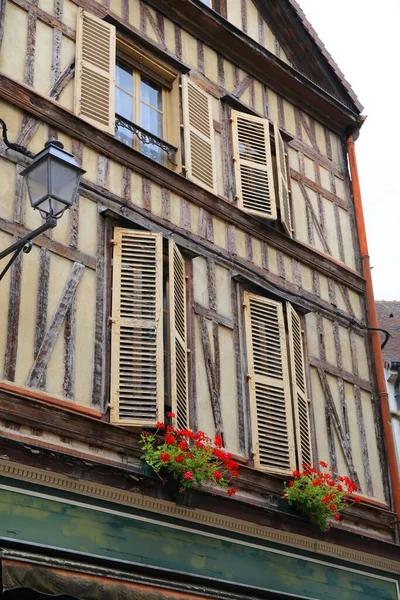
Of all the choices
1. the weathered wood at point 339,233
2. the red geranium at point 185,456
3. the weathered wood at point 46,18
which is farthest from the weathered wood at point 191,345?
the weathered wood at point 339,233

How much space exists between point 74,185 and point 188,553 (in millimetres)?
3546

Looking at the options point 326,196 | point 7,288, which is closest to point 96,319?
point 7,288

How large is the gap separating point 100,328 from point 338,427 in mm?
3477

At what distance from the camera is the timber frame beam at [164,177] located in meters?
9.24

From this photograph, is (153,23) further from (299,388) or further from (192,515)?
(192,515)

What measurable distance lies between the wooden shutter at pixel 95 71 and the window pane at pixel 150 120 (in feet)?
2.22

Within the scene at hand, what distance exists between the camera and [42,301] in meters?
8.52

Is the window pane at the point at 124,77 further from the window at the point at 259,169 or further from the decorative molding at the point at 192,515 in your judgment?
the decorative molding at the point at 192,515

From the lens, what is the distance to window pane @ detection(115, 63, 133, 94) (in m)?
10.9

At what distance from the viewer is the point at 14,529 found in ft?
24.4

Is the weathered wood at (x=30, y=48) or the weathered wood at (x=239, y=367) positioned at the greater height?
the weathered wood at (x=30, y=48)

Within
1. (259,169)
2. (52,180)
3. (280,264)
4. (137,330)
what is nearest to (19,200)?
(137,330)

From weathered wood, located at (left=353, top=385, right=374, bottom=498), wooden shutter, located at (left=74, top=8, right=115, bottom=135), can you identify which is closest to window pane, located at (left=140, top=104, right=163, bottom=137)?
wooden shutter, located at (left=74, top=8, right=115, bottom=135)

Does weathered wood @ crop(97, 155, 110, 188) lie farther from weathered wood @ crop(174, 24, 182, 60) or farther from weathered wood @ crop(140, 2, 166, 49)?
weathered wood @ crop(174, 24, 182, 60)
